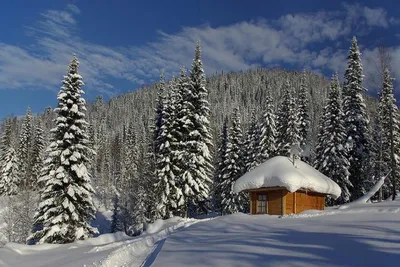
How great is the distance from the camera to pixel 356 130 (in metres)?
37.1

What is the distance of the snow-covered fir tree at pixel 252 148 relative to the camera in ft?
147

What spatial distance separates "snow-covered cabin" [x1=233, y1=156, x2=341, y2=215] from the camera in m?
26.2

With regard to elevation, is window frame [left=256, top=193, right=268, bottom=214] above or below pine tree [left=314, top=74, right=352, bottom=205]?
below

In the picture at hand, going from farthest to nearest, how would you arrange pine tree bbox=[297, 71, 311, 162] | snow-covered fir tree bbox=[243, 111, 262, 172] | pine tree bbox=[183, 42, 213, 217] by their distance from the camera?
pine tree bbox=[297, 71, 311, 162], snow-covered fir tree bbox=[243, 111, 262, 172], pine tree bbox=[183, 42, 213, 217]

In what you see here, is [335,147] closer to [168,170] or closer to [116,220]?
[168,170]

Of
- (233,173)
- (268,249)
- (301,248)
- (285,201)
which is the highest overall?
(233,173)

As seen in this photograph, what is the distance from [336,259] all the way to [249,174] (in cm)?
1976

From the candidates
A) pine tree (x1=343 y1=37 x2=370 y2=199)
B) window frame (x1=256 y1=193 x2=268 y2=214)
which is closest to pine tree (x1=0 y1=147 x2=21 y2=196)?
window frame (x1=256 y1=193 x2=268 y2=214)

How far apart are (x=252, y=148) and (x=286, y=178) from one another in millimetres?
21260

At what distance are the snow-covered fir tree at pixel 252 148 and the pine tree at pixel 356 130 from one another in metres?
10.6

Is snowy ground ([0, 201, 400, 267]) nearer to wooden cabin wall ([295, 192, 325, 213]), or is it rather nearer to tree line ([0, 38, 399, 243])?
tree line ([0, 38, 399, 243])

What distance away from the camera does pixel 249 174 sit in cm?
2867

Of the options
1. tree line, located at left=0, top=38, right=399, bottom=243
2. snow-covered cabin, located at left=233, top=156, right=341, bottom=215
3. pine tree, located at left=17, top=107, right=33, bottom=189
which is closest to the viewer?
snow-covered cabin, located at left=233, top=156, right=341, bottom=215

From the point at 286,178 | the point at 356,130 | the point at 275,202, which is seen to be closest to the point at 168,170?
the point at 275,202
